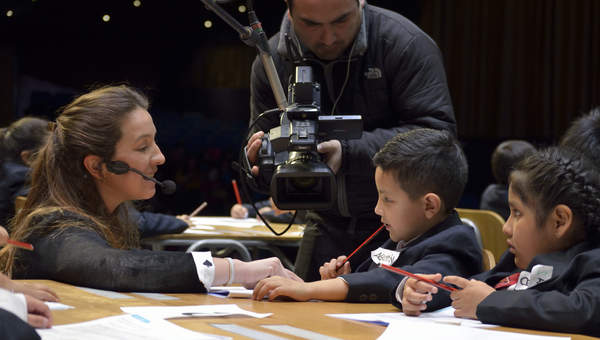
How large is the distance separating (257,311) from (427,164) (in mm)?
636

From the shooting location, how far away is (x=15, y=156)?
3539 mm

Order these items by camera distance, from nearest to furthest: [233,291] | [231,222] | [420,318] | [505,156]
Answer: [420,318] < [233,291] < [231,222] < [505,156]

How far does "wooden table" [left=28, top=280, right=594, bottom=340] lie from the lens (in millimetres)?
1078

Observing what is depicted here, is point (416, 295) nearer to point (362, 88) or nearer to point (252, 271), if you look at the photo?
point (252, 271)

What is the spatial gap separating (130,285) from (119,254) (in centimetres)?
7

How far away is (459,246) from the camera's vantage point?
60.7 inches

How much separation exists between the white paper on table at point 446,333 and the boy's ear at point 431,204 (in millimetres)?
583

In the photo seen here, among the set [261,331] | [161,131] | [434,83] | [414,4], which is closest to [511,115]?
[414,4]

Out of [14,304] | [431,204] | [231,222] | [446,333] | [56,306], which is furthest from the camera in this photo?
[231,222]

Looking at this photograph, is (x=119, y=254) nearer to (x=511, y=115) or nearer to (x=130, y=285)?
(x=130, y=285)

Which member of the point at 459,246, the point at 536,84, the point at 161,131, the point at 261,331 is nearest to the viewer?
the point at 261,331

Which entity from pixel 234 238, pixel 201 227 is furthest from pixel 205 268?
pixel 201 227

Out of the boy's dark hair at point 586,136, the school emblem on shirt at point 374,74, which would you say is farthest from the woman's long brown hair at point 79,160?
the boy's dark hair at point 586,136

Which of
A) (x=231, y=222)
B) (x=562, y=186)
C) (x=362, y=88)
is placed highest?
(x=362, y=88)
